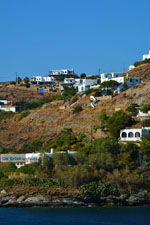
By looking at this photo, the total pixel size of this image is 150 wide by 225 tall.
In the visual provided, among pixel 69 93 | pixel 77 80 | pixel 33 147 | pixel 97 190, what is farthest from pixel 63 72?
pixel 97 190

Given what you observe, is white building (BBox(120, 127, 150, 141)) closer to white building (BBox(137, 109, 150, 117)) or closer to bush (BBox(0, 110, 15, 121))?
white building (BBox(137, 109, 150, 117))

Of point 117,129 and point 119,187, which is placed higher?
point 117,129

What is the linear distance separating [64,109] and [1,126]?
8.63 meters

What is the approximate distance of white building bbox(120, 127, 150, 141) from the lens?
6895 cm

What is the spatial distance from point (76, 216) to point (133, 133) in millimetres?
20129

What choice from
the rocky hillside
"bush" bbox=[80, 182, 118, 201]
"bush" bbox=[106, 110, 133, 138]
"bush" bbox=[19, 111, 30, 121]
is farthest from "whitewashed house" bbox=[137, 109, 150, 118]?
"bush" bbox=[19, 111, 30, 121]

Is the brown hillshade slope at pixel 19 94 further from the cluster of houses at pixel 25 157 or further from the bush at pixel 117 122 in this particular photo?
the cluster of houses at pixel 25 157

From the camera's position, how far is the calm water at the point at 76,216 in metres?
48.4

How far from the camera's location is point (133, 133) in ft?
228

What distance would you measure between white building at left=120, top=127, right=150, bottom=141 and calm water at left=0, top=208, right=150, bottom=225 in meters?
13.8

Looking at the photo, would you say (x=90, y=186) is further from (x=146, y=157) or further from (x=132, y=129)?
(x=132, y=129)

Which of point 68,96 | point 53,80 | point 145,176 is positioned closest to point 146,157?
point 145,176

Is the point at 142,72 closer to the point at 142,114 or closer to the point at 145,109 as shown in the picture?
the point at 145,109

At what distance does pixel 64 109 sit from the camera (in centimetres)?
8769
